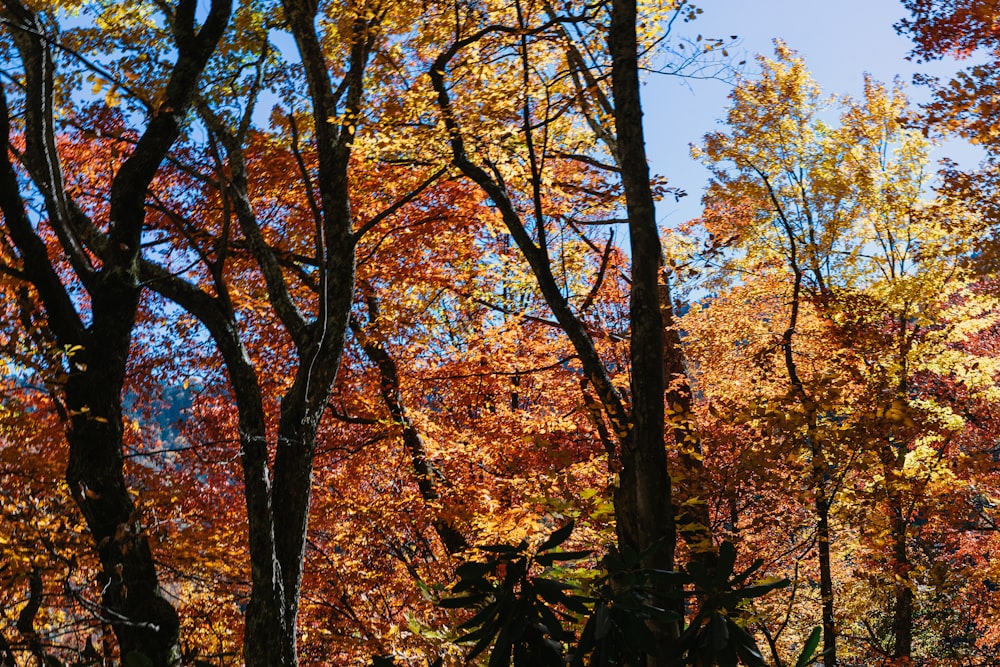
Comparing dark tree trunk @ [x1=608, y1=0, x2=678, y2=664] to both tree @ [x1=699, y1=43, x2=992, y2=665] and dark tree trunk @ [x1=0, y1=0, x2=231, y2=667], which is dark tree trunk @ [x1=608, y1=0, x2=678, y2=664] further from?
tree @ [x1=699, y1=43, x2=992, y2=665]

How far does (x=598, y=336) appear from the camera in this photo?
10.8 metres

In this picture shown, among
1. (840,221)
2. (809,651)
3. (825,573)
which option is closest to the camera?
(809,651)

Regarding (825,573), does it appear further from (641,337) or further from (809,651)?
(809,651)

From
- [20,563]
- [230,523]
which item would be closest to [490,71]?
[20,563]

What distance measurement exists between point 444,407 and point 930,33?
8140 mm

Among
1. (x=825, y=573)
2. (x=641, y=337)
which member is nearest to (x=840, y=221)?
(x=825, y=573)

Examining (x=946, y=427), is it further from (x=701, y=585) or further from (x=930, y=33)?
(x=701, y=585)

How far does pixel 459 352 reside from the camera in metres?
9.93

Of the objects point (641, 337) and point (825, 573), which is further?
point (825, 573)

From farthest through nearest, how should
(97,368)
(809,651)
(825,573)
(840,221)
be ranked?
(840,221) → (825,573) → (97,368) → (809,651)

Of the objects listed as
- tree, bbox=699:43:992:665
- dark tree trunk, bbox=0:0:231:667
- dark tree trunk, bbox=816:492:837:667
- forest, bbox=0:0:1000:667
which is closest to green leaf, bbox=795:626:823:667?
forest, bbox=0:0:1000:667

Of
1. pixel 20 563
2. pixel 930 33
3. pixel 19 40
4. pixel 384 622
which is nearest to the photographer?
pixel 19 40

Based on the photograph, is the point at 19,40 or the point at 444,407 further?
the point at 444,407

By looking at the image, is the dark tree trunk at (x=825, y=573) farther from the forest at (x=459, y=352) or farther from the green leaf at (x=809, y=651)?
the green leaf at (x=809, y=651)
